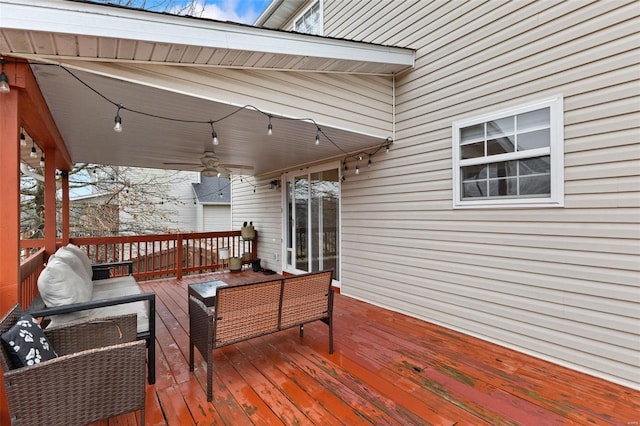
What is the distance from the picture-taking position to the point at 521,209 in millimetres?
3160

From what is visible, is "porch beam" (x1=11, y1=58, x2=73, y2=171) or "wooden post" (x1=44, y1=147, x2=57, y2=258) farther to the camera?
"wooden post" (x1=44, y1=147, x2=57, y2=258)

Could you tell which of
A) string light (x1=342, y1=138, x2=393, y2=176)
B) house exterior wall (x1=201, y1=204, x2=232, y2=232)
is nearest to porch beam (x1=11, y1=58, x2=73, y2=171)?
string light (x1=342, y1=138, x2=393, y2=176)

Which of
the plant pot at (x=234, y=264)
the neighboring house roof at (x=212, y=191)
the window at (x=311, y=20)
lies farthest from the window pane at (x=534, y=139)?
the neighboring house roof at (x=212, y=191)

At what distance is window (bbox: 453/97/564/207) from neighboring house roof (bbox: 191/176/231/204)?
12041mm

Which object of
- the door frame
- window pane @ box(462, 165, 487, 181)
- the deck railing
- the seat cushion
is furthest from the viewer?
the door frame

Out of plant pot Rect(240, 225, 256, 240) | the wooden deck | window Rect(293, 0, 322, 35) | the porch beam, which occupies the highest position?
window Rect(293, 0, 322, 35)

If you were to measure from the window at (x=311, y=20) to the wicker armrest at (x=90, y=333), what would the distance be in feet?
20.9

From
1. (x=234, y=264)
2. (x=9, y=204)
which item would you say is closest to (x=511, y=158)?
(x=9, y=204)

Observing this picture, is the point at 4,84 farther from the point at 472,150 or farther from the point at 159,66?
the point at 472,150

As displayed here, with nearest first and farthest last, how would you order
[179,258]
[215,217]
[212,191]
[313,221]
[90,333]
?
[90,333] → [313,221] → [179,258] → [215,217] → [212,191]

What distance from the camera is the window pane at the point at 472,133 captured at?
3498 millimetres

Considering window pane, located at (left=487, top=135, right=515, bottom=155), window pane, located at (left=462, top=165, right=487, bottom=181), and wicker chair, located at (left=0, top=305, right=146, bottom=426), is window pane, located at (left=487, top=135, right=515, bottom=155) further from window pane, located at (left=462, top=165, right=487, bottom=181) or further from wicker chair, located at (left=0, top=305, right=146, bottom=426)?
wicker chair, located at (left=0, top=305, right=146, bottom=426)

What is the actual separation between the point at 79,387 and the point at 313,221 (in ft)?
15.8

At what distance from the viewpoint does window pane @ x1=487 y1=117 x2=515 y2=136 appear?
324 cm
